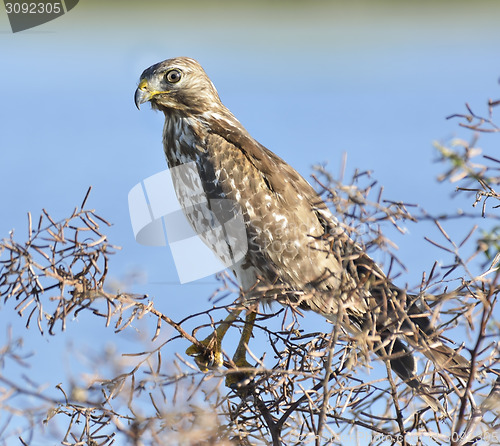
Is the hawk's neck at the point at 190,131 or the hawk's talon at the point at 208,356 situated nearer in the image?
the hawk's talon at the point at 208,356

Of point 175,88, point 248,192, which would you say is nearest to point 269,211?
point 248,192

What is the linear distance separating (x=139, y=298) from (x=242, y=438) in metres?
0.86

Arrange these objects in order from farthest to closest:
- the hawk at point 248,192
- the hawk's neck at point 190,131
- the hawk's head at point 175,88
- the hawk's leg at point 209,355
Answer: the hawk's head at point 175,88 → the hawk's neck at point 190,131 → the hawk at point 248,192 → the hawk's leg at point 209,355

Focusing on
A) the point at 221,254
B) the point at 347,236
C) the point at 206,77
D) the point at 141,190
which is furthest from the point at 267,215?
the point at 347,236

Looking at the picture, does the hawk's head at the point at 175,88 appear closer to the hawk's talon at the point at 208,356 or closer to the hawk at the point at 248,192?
the hawk at the point at 248,192

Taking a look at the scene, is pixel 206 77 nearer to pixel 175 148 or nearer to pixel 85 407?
pixel 175 148

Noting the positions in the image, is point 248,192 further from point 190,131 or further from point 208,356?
point 208,356

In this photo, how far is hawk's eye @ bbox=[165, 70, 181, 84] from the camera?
17.0 ft

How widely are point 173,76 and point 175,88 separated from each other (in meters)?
0.10

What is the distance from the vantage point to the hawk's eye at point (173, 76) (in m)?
5.18

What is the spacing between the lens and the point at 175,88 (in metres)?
5.21

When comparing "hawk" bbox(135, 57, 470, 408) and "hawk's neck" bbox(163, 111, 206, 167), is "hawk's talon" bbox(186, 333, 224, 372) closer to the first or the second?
"hawk" bbox(135, 57, 470, 408)

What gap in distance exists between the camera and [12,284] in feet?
8.54

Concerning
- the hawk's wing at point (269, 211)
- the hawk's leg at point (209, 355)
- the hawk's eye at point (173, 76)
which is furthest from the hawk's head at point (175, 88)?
the hawk's leg at point (209, 355)
